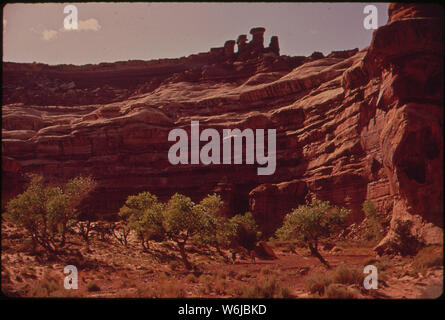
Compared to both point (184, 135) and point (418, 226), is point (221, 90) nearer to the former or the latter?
Result: point (184, 135)

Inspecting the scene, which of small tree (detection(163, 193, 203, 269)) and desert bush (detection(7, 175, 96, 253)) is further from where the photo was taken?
desert bush (detection(7, 175, 96, 253))

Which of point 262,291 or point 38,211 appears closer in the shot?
point 262,291

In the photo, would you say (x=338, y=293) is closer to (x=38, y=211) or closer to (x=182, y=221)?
(x=182, y=221)

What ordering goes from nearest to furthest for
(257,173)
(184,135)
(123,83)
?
(257,173) → (184,135) → (123,83)

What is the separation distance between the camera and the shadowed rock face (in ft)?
58.9

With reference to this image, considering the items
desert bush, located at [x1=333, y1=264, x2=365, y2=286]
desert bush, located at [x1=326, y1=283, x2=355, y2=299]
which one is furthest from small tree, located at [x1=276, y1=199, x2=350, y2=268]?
desert bush, located at [x1=326, y1=283, x2=355, y2=299]

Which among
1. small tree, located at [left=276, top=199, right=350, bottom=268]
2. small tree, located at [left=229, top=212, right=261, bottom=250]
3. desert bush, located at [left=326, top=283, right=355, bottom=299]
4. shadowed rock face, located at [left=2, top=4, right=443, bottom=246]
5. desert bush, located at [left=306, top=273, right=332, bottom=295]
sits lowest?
small tree, located at [left=229, top=212, right=261, bottom=250]

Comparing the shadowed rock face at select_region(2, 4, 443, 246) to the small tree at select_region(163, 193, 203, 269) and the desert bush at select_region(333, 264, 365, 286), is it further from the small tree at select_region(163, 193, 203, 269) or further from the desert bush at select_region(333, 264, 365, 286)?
the small tree at select_region(163, 193, 203, 269)

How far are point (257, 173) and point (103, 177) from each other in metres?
20.0

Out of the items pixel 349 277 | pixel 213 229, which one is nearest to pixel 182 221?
pixel 213 229

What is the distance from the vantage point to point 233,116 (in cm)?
4972

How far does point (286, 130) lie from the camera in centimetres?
4525

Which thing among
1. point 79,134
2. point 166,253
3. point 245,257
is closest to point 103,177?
point 79,134

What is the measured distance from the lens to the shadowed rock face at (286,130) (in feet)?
58.9
